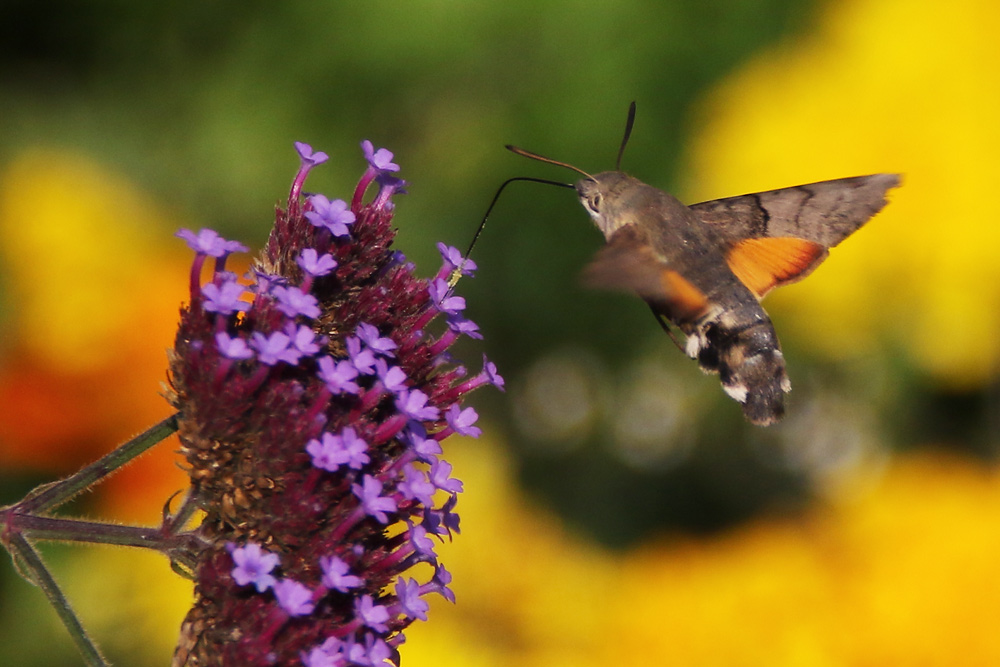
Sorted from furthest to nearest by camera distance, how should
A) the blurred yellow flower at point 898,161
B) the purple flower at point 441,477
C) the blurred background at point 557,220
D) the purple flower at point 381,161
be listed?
the blurred yellow flower at point 898,161 < the blurred background at point 557,220 < the purple flower at point 381,161 < the purple flower at point 441,477

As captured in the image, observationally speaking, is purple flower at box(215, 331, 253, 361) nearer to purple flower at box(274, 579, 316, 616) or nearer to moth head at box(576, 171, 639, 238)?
Result: purple flower at box(274, 579, 316, 616)

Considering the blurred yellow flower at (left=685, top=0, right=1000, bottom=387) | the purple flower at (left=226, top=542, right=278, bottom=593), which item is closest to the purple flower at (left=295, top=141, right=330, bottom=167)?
the purple flower at (left=226, top=542, right=278, bottom=593)

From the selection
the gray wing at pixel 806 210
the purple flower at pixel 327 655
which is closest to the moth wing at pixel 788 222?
the gray wing at pixel 806 210

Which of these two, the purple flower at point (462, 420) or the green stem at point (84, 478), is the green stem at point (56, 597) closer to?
the green stem at point (84, 478)

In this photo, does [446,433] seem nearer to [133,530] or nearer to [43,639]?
[133,530]

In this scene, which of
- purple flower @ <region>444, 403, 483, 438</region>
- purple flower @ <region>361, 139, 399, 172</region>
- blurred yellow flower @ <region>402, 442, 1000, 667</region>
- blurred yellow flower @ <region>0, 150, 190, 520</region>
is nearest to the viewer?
purple flower @ <region>444, 403, 483, 438</region>
